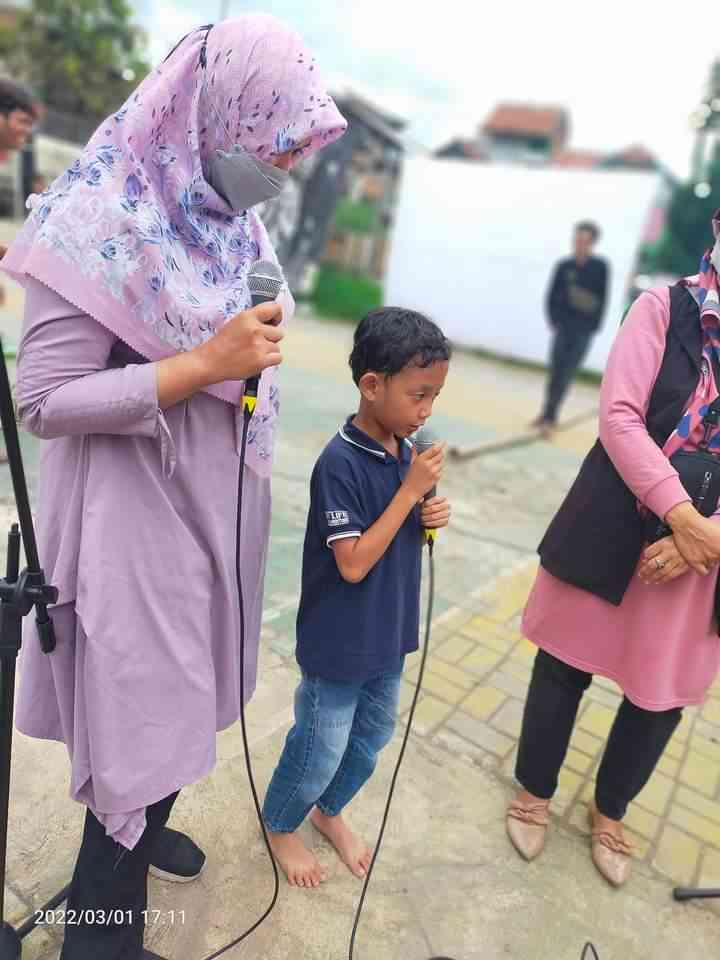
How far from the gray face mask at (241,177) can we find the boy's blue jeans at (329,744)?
1.03 m

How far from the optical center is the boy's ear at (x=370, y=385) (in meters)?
1.46

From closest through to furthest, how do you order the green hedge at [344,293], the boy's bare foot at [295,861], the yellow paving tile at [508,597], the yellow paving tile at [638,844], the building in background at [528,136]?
the boy's bare foot at [295,861], the yellow paving tile at [638,844], the yellow paving tile at [508,597], the green hedge at [344,293], the building in background at [528,136]

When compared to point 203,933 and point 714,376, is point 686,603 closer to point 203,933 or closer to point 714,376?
point 714,376

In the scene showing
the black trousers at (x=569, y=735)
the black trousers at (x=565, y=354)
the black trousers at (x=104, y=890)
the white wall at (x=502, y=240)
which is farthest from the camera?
the white wall at (x=502, y=240)

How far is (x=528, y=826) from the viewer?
2070 millimetres

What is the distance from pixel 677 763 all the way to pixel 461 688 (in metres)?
0.81

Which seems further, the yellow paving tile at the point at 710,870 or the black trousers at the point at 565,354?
the black trousers at the point at 565,354

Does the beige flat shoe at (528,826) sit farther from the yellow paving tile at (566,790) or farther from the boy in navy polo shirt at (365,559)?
the boy in navy polo shirt at (365,559)

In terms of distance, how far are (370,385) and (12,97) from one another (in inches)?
116

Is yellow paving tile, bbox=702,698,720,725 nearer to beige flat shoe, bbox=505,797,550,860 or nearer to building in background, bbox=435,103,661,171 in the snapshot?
beige flat shoe, bbox=505,797,550,860

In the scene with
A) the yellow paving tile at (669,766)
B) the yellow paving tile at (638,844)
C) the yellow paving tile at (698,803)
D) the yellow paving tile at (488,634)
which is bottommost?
the yellow paving tile at (488,634)

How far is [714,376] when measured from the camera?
167 centimetres

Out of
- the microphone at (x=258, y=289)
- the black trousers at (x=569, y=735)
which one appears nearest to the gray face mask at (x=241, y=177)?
the microphone at (x=258, y=289)

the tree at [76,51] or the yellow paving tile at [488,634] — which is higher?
the tree at [76,51]
